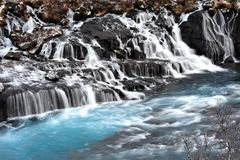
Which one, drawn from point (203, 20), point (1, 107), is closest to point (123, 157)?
point (1, 107)

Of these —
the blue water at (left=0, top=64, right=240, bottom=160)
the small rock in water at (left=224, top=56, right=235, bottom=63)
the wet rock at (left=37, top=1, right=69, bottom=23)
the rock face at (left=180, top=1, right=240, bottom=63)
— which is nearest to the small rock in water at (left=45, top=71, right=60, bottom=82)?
the blue water at (left=0, top=64, right=240, bottom=160)

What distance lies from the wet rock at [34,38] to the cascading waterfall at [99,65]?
343mm

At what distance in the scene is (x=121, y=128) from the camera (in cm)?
1600

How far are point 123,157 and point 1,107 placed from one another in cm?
623

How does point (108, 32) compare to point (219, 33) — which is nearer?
point (108, 32)

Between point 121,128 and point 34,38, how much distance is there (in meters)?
9.48

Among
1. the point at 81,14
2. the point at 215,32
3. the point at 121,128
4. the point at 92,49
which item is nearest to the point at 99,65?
the point at 92,49

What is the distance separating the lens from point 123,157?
13.4 metres

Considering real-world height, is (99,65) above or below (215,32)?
below

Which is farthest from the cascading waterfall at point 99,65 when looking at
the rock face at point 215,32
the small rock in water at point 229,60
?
the small rock in water at point 229,60

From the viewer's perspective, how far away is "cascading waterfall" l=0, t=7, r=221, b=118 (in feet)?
60.9

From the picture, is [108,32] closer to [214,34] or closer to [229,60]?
[214,34]

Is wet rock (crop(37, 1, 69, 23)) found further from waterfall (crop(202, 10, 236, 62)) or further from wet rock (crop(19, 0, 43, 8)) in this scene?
waterfall (crop(202, 10, 236, 62))

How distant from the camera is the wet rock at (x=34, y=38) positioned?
2308 cm
